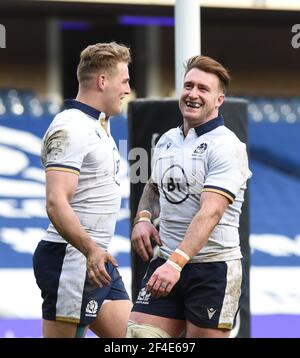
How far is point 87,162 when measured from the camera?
522 cm

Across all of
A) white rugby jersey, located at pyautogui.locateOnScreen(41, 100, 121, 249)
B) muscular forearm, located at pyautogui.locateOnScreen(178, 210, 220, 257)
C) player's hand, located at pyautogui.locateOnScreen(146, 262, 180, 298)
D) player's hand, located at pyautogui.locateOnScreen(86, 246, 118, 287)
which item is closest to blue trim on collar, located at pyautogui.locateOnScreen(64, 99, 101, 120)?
white rugby jersey, located at pyautogui.locateOnScreen(41, 100, 121, 249)

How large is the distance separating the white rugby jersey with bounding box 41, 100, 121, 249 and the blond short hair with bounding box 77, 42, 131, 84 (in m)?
0.17

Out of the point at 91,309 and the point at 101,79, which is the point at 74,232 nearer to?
the point at 91,309

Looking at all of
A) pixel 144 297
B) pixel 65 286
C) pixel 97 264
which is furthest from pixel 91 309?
pixel 97 264

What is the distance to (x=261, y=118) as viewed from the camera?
1457 cm

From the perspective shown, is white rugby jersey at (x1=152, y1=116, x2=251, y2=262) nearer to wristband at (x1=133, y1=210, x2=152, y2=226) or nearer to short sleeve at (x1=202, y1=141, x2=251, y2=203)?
short sleeve at (x1=202, y1=141, x2=251, y2=203)

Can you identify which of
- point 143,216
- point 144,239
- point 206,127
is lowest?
point 144,239

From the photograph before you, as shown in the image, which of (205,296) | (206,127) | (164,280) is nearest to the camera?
(164,280)

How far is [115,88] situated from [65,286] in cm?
100

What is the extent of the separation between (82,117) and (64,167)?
338 mm

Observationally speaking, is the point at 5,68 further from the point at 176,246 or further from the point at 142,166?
the point at 176,246

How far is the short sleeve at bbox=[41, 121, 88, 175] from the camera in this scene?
5.07 metres

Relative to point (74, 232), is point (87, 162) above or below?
above
